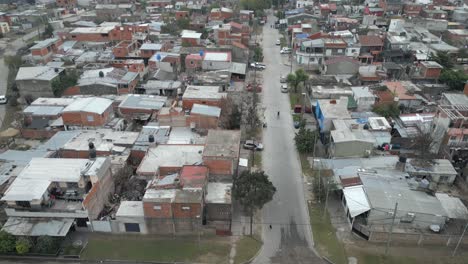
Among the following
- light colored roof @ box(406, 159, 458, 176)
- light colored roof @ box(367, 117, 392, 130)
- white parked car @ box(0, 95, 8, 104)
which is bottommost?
light colored roof @ box(406, 159, 458, 176)

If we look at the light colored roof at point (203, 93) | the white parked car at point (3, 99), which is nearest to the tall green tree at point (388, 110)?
the light colored roof at point (203, 93)

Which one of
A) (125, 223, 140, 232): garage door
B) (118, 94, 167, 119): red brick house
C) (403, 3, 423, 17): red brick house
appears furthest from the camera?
(403, 3, 423, 17): red brick house

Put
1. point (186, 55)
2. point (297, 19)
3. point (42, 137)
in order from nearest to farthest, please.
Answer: point (42, 137) < point (186, 55) < point (297, 19)

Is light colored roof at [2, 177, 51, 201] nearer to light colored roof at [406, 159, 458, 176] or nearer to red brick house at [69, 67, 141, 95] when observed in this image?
red brick house at [69, 67, 141, 95]

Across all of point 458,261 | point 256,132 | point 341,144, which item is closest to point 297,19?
point 256,132

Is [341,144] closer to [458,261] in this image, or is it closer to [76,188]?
[458,261]

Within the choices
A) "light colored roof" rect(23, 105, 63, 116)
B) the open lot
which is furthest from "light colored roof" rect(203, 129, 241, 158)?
"light colored roof" rect(23, 105, 63, 116)

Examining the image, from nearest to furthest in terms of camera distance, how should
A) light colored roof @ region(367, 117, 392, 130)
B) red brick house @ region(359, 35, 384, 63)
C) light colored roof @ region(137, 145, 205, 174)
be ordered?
Result: light colored roof @ region(137, 145, 205, 174) < light colored roof @ region(367, 117, 392, 130) < red brick house @ region(359, 35, 384, 63)
